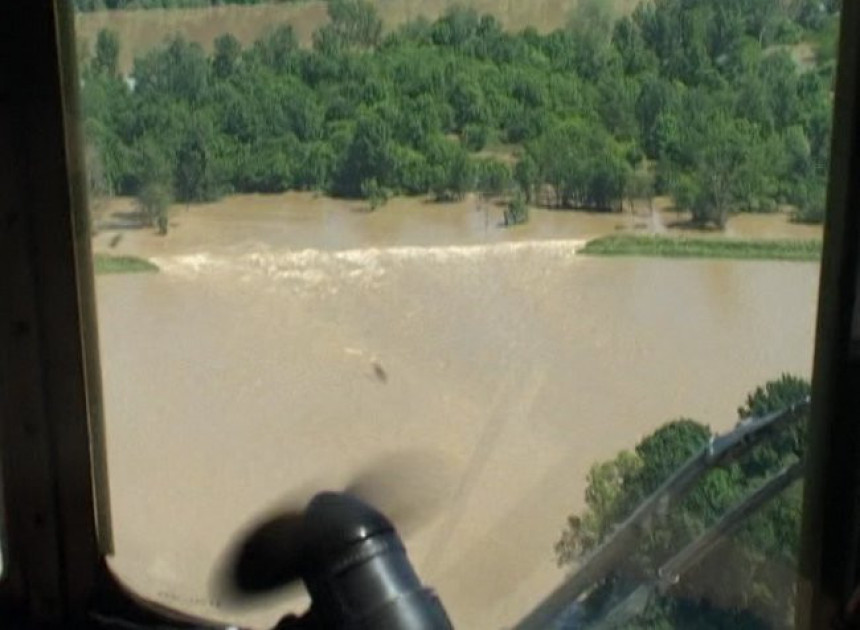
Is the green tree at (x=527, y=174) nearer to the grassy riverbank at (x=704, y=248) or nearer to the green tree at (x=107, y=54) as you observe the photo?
the grassy riverbank at (x=704, y=248)

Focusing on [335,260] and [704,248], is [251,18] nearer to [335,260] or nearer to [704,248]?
[335,260]

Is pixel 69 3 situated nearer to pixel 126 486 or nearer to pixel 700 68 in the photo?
pixel 126 486

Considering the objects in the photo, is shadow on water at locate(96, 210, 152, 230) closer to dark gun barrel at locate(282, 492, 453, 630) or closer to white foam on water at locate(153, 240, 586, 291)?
white foam on water at locate(153, 240, 586, 291)

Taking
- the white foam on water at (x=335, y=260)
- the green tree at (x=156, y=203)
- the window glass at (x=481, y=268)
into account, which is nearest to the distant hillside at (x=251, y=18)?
the window glass at (x=481, y=268)

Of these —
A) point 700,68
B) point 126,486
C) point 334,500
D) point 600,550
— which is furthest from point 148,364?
point 700,68

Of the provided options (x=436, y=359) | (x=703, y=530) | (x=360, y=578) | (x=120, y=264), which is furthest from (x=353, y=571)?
(x=120, y=264)

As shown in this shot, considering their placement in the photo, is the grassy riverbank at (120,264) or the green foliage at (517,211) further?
the grassy riverbank at (120,264)

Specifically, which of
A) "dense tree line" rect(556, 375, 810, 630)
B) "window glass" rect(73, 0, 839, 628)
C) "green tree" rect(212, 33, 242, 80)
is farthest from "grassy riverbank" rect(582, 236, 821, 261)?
"green tree" rect(212, 33, 242, 80)
